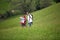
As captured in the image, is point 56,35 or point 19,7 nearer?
point 56,35

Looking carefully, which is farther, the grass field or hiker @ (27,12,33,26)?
hiker @ (27,12,33,26)

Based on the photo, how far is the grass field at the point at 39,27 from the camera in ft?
10.0

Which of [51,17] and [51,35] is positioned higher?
[51,17]

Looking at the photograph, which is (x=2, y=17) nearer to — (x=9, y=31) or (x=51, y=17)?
(x=9, y=31)

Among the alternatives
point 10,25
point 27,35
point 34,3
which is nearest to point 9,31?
point 10,25

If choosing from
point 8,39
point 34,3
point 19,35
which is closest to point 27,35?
point 19,35

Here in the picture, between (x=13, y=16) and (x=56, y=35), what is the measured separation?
0.78 meters

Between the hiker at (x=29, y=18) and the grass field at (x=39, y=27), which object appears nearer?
the grass field at (x=39, y=27)

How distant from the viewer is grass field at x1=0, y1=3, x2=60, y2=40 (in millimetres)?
3053

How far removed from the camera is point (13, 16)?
126 inches

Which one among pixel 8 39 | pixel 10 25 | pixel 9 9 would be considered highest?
pixel 9 9

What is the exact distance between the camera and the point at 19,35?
320 centimetres

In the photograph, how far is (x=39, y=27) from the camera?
3115 mm

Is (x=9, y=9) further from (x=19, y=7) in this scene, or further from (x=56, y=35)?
(x=56, y=35)
